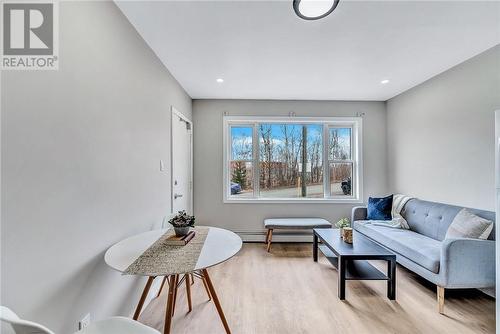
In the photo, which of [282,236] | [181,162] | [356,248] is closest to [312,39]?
[356,248]

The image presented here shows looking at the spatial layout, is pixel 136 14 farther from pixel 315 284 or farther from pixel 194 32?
pixel 315 284

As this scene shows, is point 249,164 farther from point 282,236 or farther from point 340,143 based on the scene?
point 340,143

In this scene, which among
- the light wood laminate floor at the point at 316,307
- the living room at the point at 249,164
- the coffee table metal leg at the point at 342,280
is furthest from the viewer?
the coffee table metal leg at the point at 342,280

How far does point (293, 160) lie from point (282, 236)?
138 centimetres

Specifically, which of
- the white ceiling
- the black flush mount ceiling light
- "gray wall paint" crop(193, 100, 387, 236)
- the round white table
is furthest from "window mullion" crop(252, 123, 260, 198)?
the black flush mount ceiling light

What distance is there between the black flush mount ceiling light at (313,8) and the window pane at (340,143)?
2.77 meters

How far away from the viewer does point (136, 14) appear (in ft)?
5.97

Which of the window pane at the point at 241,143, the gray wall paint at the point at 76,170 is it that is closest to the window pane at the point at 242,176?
the window pane at the point at 241,143

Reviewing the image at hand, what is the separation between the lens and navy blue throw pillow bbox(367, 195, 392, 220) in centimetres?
354

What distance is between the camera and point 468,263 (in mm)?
2059

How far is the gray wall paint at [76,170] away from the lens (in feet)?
3.28

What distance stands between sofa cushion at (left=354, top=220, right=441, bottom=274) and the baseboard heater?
964 mm

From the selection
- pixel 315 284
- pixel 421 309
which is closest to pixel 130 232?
pixel 315 284

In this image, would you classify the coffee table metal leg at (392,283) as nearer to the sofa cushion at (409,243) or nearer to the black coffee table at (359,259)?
the black coffee table at (359,259)
